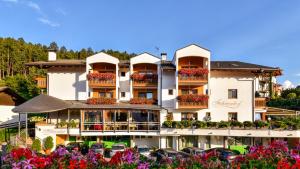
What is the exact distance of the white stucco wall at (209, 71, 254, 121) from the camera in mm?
32281

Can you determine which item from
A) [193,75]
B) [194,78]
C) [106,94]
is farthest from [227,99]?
[106,94]

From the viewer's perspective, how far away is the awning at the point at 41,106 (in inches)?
1043

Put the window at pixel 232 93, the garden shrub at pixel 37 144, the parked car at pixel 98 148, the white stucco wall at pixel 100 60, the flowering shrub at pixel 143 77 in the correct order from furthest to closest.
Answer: the window at pixel 232 93, the flowering shrub at pixel 143 77, the white stucco wall at pixel 100 60, the garden shrub at pixel 37 144, the parked car at pixel 98 148

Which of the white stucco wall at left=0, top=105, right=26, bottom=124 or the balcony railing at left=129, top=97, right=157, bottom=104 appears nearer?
the balcony railing at left=129, top=97, right=157, bottom=104

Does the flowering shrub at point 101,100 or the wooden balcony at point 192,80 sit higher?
the wooden balcony at point 192,80

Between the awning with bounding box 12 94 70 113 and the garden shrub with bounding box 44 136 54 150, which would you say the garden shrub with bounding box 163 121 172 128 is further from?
the garden shrub with bounding box 44 136 54 150

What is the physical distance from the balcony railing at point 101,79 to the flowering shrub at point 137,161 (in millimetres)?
22962

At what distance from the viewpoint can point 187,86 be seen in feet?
106

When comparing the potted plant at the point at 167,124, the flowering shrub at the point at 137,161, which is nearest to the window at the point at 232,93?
the potted plant at the point at 167,124

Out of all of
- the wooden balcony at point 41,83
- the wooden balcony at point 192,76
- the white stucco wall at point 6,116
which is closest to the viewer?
the wooden balcony at point 192,76

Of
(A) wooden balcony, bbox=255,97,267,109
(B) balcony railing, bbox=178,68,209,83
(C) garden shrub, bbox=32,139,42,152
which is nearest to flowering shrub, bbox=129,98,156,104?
(B) balcony railing, bbox=178,68,209,83

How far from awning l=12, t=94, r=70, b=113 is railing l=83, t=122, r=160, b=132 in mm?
3298

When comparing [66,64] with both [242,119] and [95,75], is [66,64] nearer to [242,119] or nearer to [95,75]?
[95,75]

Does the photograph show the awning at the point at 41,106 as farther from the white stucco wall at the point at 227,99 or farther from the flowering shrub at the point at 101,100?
the white stucco wall at the point at 227,99
